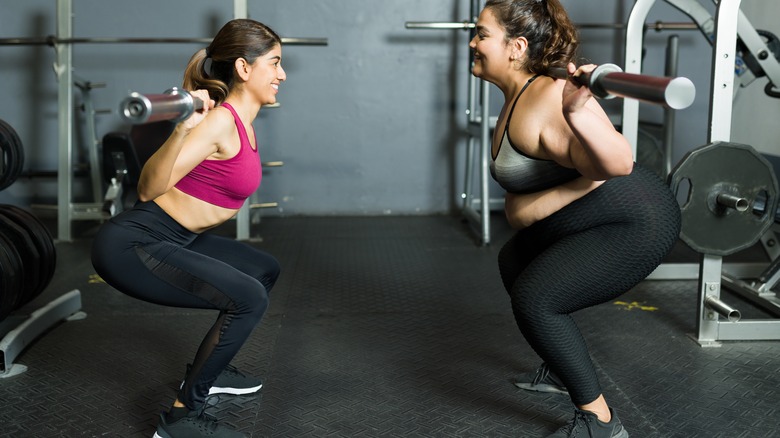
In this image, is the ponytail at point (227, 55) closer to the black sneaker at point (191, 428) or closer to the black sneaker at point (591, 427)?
the black sneaker at point (191, 428)

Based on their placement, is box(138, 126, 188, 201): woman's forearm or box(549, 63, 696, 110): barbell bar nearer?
box(549, 63, 696, 110): barbell bar

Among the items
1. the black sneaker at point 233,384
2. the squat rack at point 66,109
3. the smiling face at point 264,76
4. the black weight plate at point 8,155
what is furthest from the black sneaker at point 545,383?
the squat rack at point 66,109

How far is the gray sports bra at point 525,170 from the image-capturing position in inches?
71.2

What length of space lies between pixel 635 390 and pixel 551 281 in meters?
0.66

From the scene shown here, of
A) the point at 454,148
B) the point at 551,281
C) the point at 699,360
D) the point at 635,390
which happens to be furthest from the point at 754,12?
the point at 551,281

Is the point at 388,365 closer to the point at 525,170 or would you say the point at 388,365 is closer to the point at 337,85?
the point at 525,170

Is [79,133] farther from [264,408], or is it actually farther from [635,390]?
[635,390]

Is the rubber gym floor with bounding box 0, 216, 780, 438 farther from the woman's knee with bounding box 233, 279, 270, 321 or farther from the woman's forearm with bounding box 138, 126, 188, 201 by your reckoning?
the woman's forearm with bounding box 138, 126, 188, 201

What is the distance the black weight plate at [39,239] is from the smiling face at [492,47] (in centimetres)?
170

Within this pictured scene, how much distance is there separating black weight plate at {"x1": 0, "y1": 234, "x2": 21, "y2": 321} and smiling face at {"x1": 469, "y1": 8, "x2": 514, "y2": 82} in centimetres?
156

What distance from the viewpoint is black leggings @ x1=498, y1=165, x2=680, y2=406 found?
5.86 ft

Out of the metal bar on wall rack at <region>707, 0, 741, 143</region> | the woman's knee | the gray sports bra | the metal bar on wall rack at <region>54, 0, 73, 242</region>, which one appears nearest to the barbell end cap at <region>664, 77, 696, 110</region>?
the gray sports bra

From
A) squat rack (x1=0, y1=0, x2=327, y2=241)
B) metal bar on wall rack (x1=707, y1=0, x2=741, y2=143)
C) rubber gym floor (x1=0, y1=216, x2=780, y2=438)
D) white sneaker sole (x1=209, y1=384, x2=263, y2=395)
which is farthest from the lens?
squat rack (x1=0, y1=0, x2=327, y2=241)

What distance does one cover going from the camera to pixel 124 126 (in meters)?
4.77
